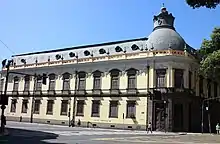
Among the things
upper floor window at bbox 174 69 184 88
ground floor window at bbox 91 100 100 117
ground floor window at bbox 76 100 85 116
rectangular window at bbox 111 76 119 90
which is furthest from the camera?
ground floor window at bbox 76 100 85 116

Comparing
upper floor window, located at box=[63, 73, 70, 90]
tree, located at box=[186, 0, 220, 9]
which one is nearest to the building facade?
upper floor window, located at box=[63, 73, 70, 90]

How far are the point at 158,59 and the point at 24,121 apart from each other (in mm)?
28580

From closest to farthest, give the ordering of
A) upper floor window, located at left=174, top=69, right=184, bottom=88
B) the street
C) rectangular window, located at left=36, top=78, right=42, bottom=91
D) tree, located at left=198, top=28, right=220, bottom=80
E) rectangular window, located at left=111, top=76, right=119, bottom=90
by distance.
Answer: the street < tree, located at left=198, top=28, right=220, bottom=80 < upper floor window, located at left=174, top=69, right=184, bottom=88 < rectangular window, located at left=111, top=76, right=119, bottom=90 < rectangular window, located at left=36, top=78, right=42, bottom=91

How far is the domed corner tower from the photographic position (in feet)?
169

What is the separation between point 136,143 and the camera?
2369cm

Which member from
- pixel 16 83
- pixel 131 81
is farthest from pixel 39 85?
pixel 131 81

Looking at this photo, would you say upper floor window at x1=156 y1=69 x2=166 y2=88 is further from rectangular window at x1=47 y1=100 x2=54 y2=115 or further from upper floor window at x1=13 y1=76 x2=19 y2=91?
upper floor window at x1=13 y1=76 x2=19 y2=91

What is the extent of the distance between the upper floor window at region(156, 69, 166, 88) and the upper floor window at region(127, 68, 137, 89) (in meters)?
3.57

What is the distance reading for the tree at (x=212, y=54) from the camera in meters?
38.2

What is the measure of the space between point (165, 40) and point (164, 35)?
3.75ft

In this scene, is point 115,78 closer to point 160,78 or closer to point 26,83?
point 160,78

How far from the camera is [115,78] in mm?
53406

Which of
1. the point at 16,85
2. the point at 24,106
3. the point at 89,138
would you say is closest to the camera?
the point at 89,138

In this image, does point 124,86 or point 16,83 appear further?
point 16,83
